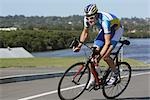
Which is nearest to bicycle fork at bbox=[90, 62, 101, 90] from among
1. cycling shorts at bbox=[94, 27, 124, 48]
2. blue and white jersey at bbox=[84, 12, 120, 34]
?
cycling shorts at bbox=[94, 27, 124, 48]

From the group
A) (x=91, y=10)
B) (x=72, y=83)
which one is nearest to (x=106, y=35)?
(x=91, y=10)

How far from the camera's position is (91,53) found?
29.2 ft

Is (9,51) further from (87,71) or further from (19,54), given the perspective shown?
(87,71)

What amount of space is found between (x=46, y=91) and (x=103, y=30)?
245 centimetres

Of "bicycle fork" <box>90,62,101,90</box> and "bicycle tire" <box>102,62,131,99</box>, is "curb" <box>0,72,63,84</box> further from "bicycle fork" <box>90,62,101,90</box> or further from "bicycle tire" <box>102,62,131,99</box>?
"bicycle fork" <box>90,62,101,90</box>

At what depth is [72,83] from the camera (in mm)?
9109

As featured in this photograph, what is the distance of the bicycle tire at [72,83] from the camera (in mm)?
8820

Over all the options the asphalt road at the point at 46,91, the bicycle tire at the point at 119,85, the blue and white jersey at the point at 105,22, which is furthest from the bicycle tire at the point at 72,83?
the blue and white jersey at the point at 105,22

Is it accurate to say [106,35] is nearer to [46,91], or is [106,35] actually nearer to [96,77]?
[96,77]

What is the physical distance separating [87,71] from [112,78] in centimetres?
90

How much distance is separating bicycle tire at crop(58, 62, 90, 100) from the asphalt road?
388 mm

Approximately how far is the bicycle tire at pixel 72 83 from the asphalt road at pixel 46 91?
1.27 feet

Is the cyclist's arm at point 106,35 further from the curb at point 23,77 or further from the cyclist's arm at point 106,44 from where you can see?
the curb at point 23,77

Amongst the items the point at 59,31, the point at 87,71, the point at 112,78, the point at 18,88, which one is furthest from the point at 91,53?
the point at 59,31
